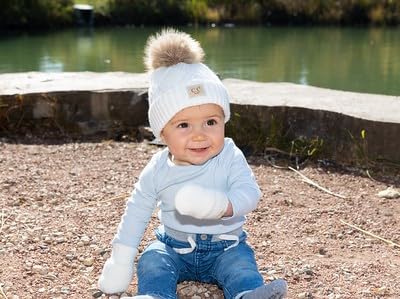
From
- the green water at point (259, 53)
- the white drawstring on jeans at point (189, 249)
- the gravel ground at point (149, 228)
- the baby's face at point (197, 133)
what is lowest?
the green water at point (259, 53)

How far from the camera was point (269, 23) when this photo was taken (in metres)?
15.8

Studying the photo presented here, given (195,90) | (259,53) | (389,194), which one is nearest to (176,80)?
(195,90)

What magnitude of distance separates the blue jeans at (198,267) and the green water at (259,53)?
3.63 metres

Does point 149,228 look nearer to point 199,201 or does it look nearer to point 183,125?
point 183,125

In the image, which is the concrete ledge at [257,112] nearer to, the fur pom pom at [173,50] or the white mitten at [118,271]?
the fur pom pom at [173,50]

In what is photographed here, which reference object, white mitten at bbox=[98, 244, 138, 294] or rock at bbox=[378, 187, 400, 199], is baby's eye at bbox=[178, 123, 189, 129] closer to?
white mitten at bbox=[98, 244, 138, 294]

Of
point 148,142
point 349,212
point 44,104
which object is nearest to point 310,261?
point 349,212

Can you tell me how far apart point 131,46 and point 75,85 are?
277 inches

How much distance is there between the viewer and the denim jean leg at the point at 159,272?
5.25ft

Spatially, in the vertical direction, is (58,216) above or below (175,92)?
below

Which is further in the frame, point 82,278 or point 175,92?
point 82,278

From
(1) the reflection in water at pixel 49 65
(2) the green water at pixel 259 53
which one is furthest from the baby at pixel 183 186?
(1) the reflection in water at pixel 49 65

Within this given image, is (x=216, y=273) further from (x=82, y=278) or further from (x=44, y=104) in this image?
(x=44, y=104)

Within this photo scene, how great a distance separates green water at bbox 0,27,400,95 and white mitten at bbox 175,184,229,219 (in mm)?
3791
